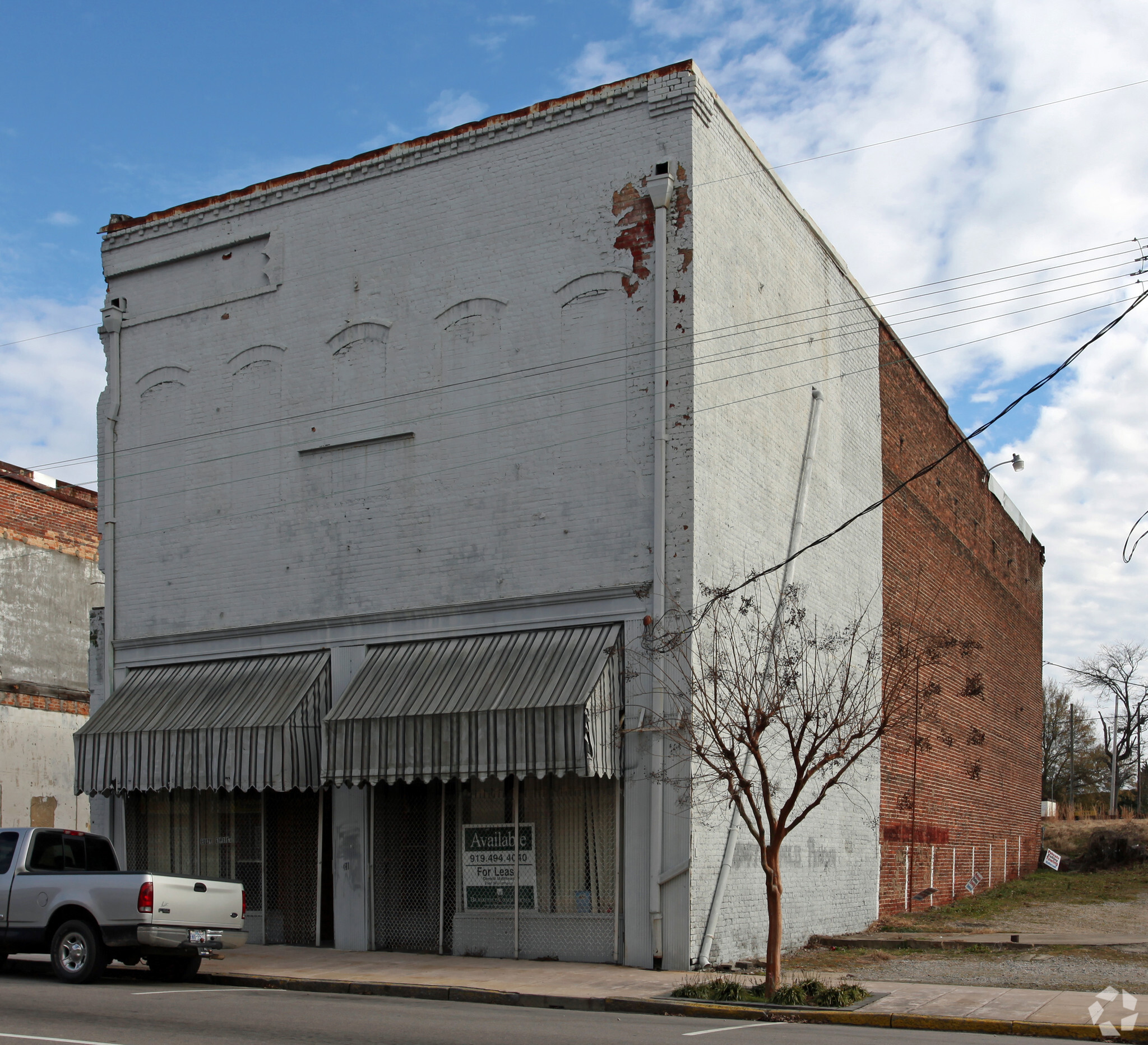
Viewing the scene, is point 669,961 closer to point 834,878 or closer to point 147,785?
point 834,878

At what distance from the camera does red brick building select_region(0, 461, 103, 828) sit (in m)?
27.1

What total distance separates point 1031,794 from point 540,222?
26212 mm

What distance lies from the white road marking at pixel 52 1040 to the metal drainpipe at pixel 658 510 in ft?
23.7

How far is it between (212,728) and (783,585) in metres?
8.34

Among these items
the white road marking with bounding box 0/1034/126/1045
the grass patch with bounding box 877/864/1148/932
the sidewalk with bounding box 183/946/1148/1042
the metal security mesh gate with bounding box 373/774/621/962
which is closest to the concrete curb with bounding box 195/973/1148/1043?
the sidewalk with bounding box 183/946/1148/1042

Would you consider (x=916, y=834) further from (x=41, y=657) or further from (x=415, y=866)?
(x=41, y=657)

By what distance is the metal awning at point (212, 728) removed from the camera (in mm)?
17266

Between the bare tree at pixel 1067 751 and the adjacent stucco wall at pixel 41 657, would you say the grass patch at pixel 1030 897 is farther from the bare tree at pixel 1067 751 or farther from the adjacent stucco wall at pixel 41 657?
the bare tree at pixel 1067 751

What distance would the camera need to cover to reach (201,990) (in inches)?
529

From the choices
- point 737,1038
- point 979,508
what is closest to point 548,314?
point 737,1038

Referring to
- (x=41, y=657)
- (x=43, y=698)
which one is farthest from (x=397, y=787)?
(x=41, y=657)

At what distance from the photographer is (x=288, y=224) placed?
1981cm

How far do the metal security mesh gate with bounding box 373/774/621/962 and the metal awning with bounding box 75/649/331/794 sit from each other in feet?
4.90

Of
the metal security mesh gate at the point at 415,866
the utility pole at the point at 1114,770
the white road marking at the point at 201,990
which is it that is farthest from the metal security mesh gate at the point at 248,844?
the utility pole at the point at 1114,770
